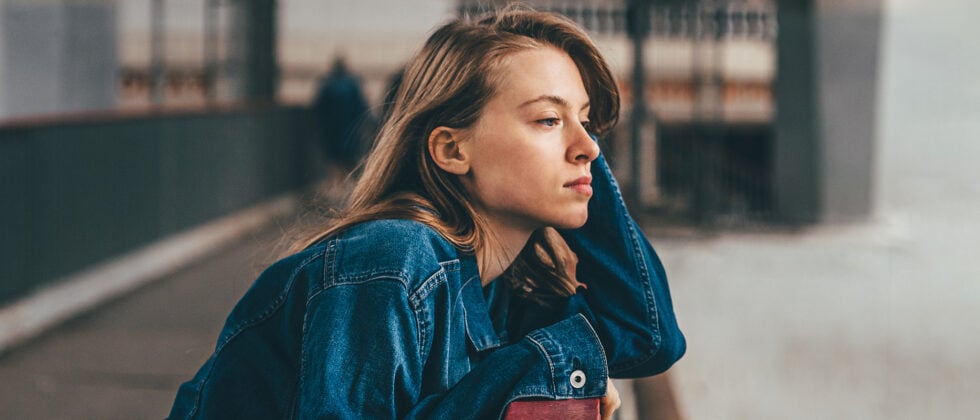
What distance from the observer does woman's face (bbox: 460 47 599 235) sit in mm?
1275

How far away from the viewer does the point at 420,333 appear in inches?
47.9

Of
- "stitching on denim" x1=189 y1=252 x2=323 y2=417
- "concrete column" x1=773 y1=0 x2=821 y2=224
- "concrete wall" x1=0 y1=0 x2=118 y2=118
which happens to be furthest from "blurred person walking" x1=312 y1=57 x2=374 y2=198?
"stitching on denim" x1=189 y1=252 x2=323 y2=417

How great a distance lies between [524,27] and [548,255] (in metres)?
0.31

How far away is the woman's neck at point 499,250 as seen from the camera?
1.38 m

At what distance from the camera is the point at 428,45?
1.35 metres

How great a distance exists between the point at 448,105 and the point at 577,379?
1.10 feet

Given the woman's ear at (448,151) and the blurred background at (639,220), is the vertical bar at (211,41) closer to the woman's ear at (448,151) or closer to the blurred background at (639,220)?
the blurred background at (639,220)

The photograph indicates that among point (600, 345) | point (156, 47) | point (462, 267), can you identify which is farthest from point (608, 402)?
point (156, 47)

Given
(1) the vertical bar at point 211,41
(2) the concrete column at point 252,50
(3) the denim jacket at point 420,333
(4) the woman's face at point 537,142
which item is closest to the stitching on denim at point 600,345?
(3) the denim jacket at point 420,333

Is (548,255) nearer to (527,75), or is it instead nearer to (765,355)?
(527,75)

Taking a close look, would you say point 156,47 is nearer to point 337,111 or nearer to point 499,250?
point 337,111

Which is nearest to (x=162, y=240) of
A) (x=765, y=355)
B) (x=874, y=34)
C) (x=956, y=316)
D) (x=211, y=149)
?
(x=211, y=149)

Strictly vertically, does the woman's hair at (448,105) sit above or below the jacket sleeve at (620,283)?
above

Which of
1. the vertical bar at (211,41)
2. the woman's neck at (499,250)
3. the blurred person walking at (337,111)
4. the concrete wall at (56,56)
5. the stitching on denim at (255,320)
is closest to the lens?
the stitching on denim at (255,320)
